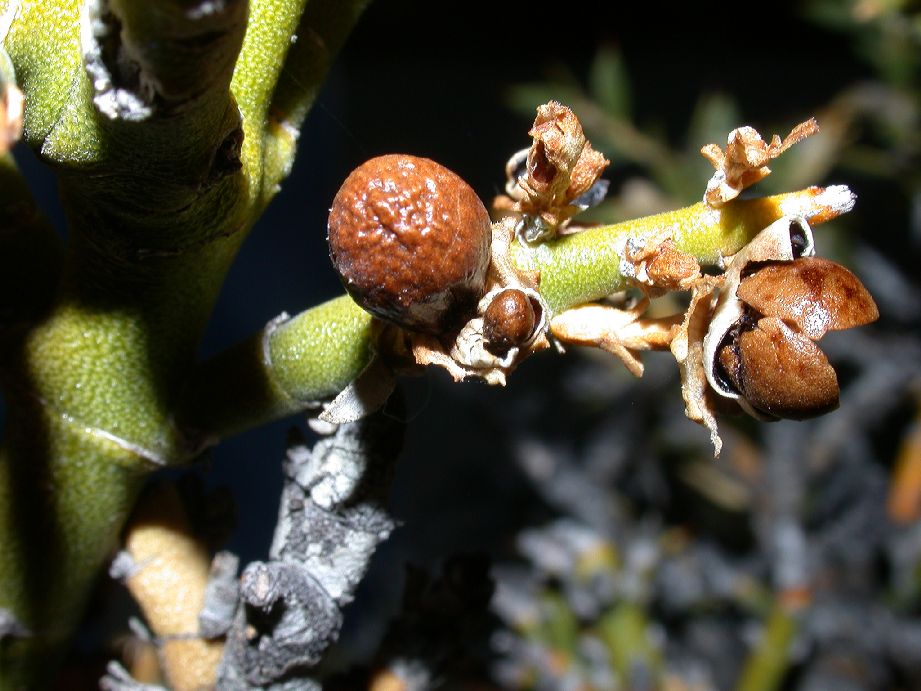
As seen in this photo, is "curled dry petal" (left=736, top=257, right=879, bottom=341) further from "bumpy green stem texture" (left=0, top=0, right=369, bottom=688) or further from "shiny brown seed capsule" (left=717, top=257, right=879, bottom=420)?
"bumpy green stem texture" (left=0, top=0, right=369, bottom=688)

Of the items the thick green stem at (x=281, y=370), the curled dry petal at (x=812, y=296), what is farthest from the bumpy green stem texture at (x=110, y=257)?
the curled dry petal at (x=812, y=296)

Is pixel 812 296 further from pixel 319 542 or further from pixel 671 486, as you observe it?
pixel 671 486

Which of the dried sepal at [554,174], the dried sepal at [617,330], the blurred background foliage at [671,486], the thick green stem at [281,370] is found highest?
the dried sepal at [554,174]

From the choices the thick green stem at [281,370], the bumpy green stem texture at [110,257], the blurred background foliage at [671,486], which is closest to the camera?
the bumpy green stem texture at [110,257]

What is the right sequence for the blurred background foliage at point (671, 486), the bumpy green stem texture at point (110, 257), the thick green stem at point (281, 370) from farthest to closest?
the blurred background foliage at point (671, 486) → the thick green stem at point (281, 370) → the bumpy green stem texture at point (110, 257)

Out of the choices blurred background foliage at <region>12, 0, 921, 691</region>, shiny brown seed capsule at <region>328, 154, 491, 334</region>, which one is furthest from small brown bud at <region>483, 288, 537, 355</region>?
blurred background foliage at <region>12, 0, 921, 691</region>

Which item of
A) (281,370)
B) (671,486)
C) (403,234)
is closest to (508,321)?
(403,234)

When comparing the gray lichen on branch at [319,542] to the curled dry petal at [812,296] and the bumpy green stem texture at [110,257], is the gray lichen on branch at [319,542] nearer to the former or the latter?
the bumpy green stem texture at [110,257]
